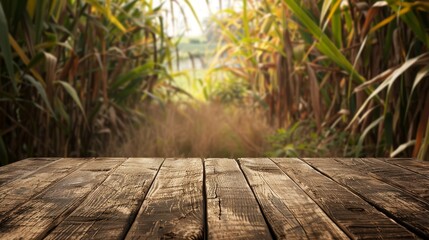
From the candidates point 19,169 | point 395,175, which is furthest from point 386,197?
point 19,169

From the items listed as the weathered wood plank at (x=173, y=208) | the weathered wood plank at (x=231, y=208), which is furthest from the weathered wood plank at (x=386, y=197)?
the weathered wood plank at (x=173, y=208)

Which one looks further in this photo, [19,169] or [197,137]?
[197,137]

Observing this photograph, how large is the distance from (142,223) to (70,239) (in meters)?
0.13

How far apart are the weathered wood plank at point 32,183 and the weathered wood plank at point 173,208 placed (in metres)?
0.25

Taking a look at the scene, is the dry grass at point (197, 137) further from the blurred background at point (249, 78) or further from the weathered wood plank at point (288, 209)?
the weathered wood plank at point (288, 209)

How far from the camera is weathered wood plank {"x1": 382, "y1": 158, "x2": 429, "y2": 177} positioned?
5.01 feet

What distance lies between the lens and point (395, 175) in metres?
1.46

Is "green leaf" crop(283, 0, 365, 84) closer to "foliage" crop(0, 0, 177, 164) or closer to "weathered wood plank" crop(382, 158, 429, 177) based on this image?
"weathered wood plank" crop(382, 158, 429, 177)

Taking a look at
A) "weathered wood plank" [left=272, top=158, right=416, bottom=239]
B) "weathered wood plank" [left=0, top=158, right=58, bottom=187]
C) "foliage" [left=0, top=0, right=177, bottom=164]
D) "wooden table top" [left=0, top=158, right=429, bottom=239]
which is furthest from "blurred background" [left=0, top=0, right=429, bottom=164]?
"weathered wood plank" [left=272, top=158, right=416, bottom=239]

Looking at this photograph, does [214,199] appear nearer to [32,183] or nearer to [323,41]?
[32,183]

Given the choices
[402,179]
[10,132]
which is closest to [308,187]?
[402,179]

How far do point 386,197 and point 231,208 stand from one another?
0.35 m

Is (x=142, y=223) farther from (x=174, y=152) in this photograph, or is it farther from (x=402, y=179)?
(x=174, y=152)

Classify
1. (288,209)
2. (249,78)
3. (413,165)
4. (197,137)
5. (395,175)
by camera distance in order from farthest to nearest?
(249,78)
(197,137)
(413,165)
(395,175)
(288,209)
